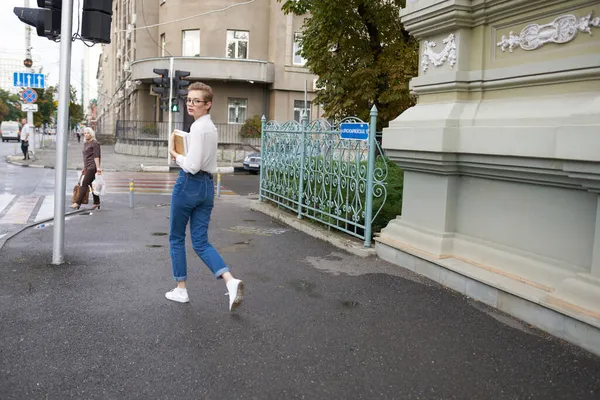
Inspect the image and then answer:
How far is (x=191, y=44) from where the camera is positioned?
117 ft

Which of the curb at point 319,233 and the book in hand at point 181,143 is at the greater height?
the book in hand at point 181,143

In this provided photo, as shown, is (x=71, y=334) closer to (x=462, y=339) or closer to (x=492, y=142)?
(x=462, y=339)

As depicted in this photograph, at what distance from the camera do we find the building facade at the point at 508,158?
4504 millimetres

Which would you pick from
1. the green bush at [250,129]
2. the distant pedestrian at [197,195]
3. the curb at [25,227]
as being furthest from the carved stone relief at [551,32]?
the green bush at [250,129]

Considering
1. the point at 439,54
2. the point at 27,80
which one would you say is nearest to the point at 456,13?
the point at 439,54

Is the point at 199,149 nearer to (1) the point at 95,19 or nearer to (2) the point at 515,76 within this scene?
(1) the point at 95,19

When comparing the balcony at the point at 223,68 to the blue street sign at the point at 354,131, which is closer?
the blue street sign at the point at 354,131

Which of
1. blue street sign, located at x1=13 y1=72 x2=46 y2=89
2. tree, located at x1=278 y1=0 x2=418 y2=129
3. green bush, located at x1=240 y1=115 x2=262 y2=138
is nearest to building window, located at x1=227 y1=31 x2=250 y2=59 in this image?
green bush, located at x1=240 y1=115 x2=262 y2=138

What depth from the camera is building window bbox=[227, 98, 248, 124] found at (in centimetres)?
3594

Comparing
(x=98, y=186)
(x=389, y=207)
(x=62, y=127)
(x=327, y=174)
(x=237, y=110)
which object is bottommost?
(x=98, y=186)

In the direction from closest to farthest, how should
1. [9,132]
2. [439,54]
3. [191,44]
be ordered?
Result: [439,54], [191,44], [9,132]

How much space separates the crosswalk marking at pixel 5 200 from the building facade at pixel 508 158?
903 centimetres

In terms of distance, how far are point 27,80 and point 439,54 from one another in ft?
82.4

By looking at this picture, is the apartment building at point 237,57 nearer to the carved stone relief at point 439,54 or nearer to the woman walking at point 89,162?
the woman walking at point 89,162
